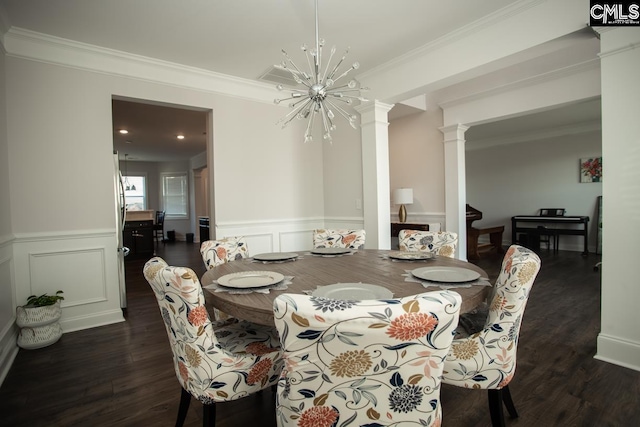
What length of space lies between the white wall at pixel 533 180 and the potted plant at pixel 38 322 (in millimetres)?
8621

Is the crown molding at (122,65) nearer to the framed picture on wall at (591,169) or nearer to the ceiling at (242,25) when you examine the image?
the ceiling at (242,25)

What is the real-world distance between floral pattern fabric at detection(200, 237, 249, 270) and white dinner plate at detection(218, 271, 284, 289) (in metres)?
0.77

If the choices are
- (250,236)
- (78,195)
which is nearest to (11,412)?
(78,195)

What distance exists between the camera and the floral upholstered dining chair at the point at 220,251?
238 centimetres

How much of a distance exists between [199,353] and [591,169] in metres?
8.09

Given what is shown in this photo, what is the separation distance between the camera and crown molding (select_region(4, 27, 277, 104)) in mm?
2721

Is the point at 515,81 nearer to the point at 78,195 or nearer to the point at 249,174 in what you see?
the point at 249,174

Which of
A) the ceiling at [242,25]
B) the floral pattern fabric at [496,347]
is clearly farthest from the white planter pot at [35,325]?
the floral pattern fabric at [496,347]

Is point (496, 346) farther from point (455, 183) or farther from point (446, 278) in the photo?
Answer: point (455, 183)

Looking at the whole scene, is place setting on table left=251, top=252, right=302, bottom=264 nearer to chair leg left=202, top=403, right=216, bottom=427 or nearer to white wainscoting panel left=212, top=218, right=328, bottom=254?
chair leg left=202, top=403, right=216, bottom=427

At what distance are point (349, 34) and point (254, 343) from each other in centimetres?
261

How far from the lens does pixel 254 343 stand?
5.02 ft

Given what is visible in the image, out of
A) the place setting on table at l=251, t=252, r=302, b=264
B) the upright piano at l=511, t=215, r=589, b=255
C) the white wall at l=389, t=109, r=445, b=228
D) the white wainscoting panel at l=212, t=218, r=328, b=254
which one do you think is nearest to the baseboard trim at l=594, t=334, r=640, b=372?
the place setting on table at l=251, t=252, r=302, b=264

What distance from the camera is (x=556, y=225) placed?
695 cm
